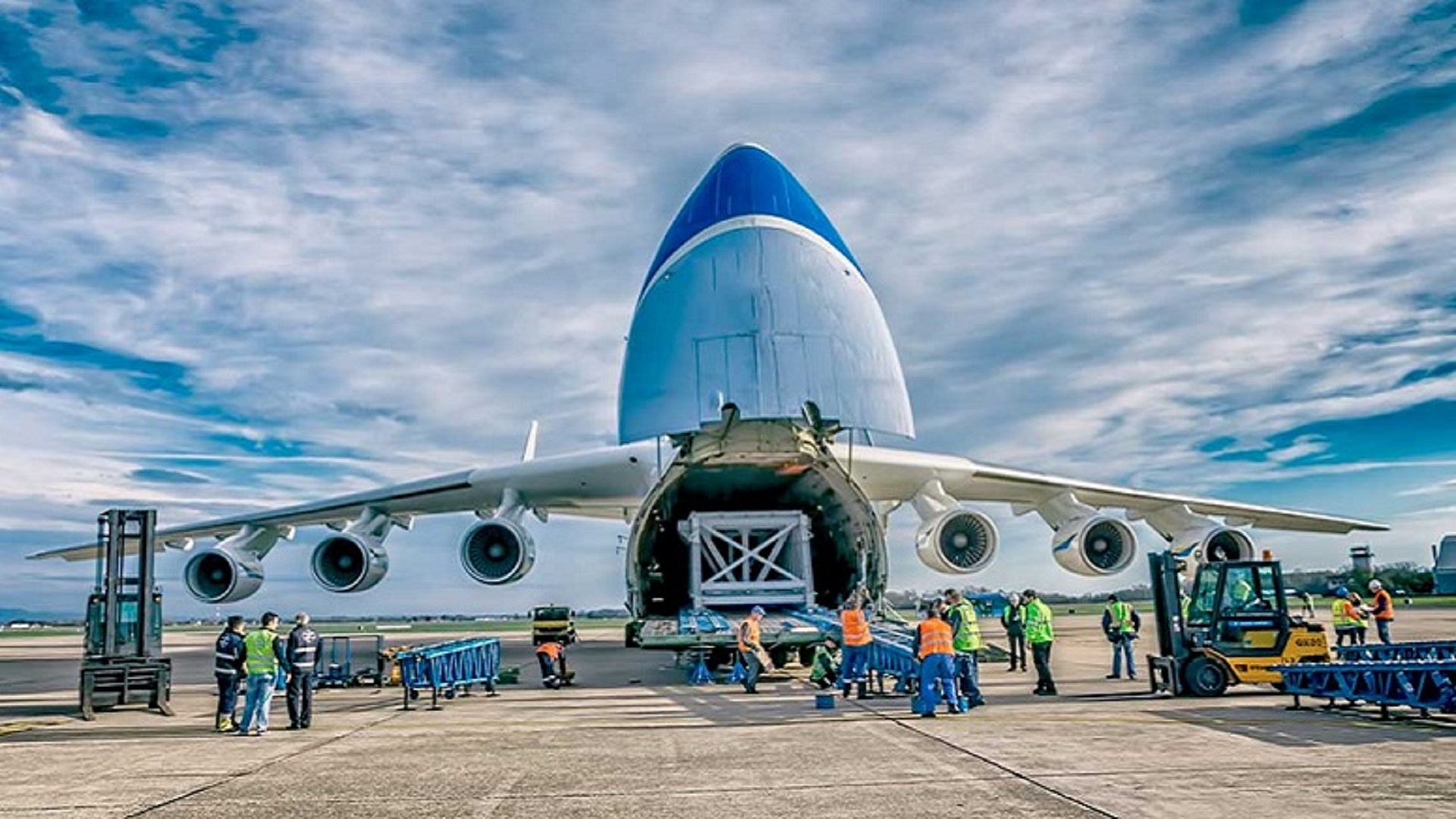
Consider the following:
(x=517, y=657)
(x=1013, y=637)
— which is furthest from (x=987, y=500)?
(x=517, y=657)

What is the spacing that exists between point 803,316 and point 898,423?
206 cm

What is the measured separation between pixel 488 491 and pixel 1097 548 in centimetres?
1054

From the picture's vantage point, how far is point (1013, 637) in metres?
16.9

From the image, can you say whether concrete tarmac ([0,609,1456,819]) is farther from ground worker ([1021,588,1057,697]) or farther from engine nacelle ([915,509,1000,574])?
engine nacelle ([915,509,1000,574])

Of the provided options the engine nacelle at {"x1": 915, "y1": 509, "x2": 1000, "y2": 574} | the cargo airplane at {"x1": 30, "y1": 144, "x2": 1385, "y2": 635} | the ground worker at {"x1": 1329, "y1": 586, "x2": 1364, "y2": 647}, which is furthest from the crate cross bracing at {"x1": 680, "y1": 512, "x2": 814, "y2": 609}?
the ground worker at {"x1": 1329, "y1": 586, "x2": 1364, "y2": 647}

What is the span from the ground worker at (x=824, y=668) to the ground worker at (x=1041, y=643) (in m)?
2.45

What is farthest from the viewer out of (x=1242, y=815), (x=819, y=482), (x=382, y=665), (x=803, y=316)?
(x=819, y=482)

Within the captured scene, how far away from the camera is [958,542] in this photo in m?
18.4

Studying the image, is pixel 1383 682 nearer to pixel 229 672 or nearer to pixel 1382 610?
pixel 1382 610

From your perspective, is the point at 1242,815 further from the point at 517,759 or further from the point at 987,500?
the point at 987,500

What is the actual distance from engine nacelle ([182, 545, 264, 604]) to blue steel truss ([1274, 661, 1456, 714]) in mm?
15565

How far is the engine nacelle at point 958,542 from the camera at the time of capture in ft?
59.6

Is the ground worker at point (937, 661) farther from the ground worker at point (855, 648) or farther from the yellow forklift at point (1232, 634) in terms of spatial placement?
the yellow forklift at point (1232, 634)

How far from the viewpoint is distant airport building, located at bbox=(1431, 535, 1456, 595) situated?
54.1 m
